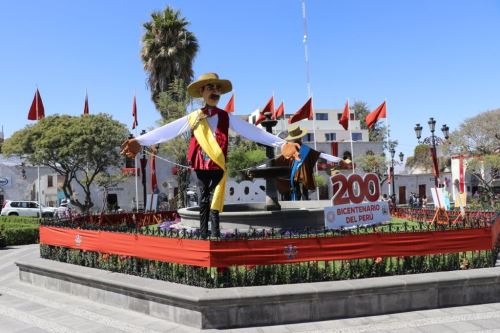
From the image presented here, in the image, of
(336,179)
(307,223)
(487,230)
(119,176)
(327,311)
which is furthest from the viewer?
(119,176)

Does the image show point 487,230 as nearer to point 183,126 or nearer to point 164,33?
point 183,126

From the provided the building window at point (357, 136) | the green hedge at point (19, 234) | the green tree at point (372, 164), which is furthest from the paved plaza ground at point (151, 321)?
the building window at point (357, 136)

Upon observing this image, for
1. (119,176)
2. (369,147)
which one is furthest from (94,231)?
(369,147)

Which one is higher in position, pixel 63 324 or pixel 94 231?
pixel 94 231

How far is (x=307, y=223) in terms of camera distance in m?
11.8

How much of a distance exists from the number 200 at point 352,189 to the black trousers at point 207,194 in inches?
86.4

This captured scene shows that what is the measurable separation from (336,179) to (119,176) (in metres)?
31.0

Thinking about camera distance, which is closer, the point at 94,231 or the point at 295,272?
the point at 295,272

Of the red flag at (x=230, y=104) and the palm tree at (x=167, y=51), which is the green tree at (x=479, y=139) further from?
the palm tree at (x=167, y=51)

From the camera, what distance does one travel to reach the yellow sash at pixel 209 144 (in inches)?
317

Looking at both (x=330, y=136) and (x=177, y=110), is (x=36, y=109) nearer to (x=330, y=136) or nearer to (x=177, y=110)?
(x=177, y=110)

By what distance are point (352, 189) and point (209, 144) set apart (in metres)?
2.92

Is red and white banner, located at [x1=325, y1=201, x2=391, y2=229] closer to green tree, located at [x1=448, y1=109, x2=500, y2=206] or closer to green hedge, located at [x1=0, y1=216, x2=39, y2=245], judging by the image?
green hedge, located at [x1=0, y1=216, x2=39, y2=245]

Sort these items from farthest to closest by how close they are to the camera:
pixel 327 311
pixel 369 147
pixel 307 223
A: pixel 369 147 < pixel 307 223 < pixel 327 311
